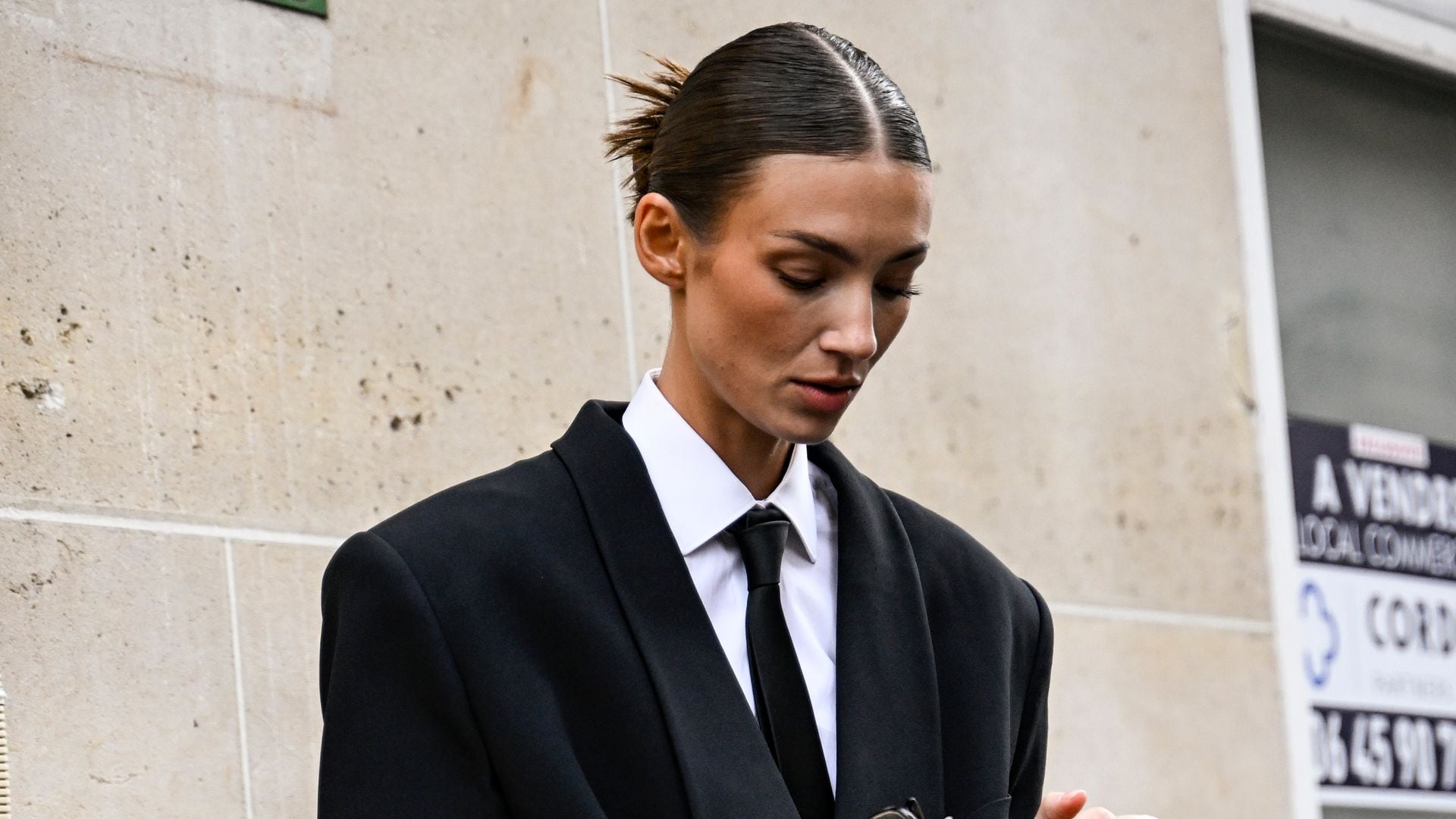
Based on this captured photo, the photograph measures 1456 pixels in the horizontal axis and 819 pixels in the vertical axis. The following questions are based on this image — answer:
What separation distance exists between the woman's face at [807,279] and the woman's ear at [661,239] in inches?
2.8

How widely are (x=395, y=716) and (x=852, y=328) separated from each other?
634mm

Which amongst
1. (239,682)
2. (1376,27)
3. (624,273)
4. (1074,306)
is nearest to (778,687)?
(239,682)

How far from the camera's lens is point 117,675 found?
3.12 m

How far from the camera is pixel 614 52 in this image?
13.3 ft

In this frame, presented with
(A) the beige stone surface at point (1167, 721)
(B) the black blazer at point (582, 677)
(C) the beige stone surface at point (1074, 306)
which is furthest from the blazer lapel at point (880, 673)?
(A) the beige stone surface at point (1167, 721)

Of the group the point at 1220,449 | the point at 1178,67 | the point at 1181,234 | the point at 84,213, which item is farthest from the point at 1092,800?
the point at 84,213

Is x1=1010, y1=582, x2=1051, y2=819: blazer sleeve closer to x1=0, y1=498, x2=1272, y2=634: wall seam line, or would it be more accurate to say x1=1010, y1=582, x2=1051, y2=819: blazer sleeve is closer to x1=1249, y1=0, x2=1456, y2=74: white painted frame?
x1=0, y1=498, x2=1272, y2=634: wall seam line

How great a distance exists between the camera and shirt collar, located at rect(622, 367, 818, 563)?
236 centimetres

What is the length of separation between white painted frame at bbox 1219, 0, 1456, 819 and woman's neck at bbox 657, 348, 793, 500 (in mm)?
3084

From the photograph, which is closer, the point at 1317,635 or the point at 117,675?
the point at 117,675

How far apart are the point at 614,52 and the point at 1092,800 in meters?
2.00

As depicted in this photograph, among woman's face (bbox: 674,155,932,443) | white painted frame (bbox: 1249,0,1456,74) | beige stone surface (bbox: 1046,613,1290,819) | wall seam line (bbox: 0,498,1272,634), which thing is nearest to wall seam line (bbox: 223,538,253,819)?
wall seam line (bbox: 0,498,1272,634)

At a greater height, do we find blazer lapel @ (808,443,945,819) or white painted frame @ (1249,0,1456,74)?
white painted frame @ (1249,0,1456,74)

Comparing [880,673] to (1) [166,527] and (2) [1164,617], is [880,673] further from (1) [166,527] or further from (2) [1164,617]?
(2) [1164,617]
